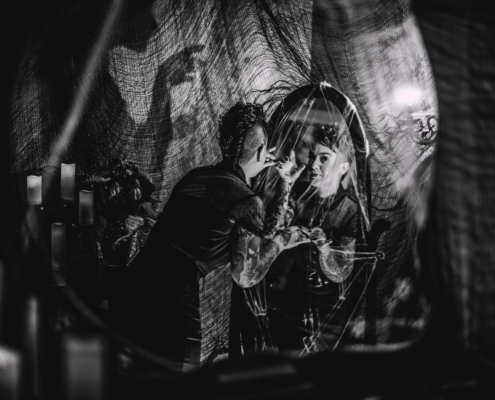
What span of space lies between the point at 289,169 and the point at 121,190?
0.58m

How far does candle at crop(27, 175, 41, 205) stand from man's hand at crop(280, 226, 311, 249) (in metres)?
0.82

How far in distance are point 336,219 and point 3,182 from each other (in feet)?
3.62

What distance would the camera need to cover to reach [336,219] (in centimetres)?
219

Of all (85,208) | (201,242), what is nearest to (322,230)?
(201,242)

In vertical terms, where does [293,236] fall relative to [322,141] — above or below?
below

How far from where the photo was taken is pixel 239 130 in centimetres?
208

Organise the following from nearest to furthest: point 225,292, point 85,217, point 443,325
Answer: point 443,325 < point 85,217 < point 225,292

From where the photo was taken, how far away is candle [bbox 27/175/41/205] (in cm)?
185

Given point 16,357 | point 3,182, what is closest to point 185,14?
point 3,182

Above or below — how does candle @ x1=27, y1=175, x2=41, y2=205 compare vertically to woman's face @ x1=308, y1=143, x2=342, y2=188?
below

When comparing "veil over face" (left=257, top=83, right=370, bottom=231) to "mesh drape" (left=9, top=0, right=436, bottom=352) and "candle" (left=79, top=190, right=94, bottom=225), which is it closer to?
"mesh drape" (left=9, top=0, right=436, bottom=352)

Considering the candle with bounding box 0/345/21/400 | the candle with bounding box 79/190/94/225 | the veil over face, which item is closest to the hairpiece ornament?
the veil over face

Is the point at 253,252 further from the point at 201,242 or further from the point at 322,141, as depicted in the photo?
the point at 322,141

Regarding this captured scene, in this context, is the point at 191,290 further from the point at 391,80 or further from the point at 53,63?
the point at 391,80
